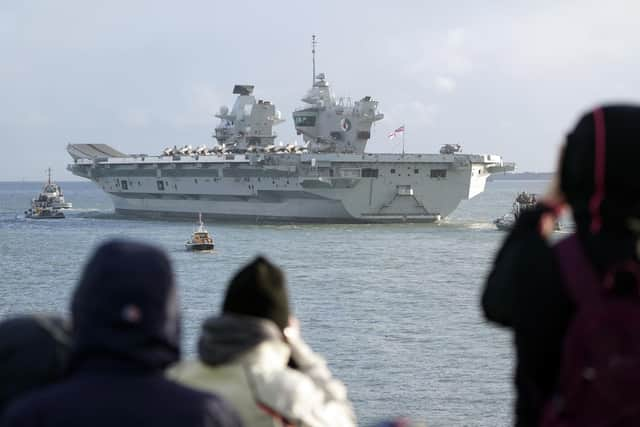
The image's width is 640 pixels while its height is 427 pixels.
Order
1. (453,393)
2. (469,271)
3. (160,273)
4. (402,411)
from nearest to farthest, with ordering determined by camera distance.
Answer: (160,273), (402,411), (453,393), (469,271)

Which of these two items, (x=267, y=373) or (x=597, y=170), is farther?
(x=267, y=373)

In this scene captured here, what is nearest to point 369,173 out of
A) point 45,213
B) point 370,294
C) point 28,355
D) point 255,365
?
point 370,294

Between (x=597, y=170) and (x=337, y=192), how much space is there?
47863 mm

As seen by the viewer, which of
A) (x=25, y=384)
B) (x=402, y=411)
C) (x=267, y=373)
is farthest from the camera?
(x=402, y=411)

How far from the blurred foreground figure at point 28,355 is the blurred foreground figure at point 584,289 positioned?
1.05m

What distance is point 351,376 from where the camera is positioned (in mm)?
17766

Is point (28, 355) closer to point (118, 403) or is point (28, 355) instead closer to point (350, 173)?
point (118, 403)

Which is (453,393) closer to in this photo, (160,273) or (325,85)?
(160,273)

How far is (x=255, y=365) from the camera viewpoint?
3057 mm

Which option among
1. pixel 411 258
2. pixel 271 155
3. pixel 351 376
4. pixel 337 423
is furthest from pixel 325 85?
pixel 337 423

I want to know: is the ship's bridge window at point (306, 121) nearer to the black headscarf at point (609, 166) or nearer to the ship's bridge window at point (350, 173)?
the ship's bridge window at point (350, 173)

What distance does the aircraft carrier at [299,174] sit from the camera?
165ft

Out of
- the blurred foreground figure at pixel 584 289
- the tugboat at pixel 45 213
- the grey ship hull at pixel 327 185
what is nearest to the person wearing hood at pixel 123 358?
the blurred foreground figure at pixel 584 289

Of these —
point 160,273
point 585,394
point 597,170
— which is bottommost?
point 585,394
